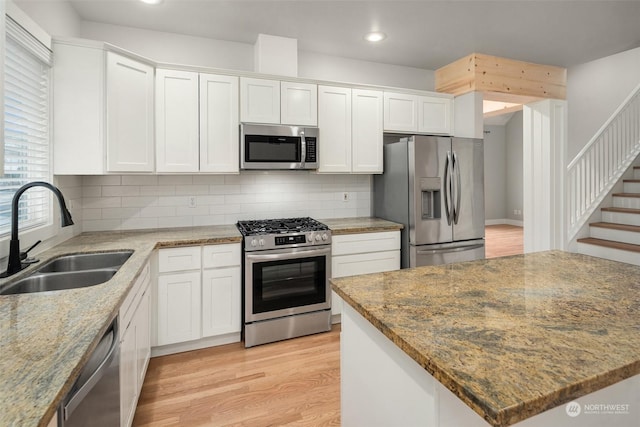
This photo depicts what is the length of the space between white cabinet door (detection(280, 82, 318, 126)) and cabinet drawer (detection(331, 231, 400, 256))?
117cm

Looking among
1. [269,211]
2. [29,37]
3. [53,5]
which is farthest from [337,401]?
[53,5]

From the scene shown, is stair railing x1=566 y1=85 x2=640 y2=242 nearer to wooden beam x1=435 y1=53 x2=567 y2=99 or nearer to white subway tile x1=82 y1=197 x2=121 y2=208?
wooden beam x1=435 y1=53 x2=567 y2=99

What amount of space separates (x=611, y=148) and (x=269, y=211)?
445 centimetres

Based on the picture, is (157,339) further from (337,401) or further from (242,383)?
(337,401)

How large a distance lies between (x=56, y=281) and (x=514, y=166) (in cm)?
1031

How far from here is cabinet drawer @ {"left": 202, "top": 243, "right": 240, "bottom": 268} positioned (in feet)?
8.96

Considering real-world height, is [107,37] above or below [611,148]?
above

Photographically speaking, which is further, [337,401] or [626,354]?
[337,401]

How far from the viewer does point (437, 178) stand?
11.0 feet

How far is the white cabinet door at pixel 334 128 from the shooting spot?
3359 mm

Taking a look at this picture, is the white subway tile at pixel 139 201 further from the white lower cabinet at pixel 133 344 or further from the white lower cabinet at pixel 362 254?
the white lower cabinet at pixel 362 254

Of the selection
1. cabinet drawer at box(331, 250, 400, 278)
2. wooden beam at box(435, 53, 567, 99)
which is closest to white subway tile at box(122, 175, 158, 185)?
cabinet drawer at box(331, 250, 400, 278)

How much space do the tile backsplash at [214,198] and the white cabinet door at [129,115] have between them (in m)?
0.48

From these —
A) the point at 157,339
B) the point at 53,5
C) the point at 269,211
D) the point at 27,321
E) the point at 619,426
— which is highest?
the point at 53,5
